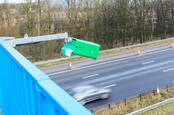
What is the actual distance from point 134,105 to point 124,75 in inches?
237

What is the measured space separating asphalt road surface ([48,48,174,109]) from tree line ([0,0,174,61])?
6383 millimetres

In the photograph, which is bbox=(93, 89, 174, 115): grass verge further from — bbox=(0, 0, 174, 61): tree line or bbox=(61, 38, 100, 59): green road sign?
bbox=(0, 0, 174, 61): tree line

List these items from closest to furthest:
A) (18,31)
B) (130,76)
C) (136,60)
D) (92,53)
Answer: (92,53)
(130,76)
(136,60)
(18,31)

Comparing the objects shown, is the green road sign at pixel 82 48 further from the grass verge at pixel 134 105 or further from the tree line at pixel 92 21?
the tree line at pixel 92 21

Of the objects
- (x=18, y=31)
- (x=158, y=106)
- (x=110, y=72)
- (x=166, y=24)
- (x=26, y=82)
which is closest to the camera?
(x=26, y=82)

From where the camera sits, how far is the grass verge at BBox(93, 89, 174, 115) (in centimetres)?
1108

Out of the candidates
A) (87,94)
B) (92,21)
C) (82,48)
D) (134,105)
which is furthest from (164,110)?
(92,21)

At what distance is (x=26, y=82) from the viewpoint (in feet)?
6.72

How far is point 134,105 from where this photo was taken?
11.9 metres

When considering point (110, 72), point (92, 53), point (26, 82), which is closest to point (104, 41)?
point (110, 72)

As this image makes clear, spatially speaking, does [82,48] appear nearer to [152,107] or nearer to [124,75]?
[152,107]

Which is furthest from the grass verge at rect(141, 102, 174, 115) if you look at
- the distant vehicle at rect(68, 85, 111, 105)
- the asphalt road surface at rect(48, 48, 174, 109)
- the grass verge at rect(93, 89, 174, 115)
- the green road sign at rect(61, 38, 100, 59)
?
the green road sign at rect(61, 38, 100, 59)

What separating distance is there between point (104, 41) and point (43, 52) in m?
9.44

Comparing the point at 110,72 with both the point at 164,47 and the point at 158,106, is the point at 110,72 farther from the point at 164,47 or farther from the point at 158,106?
the point at 164,47
